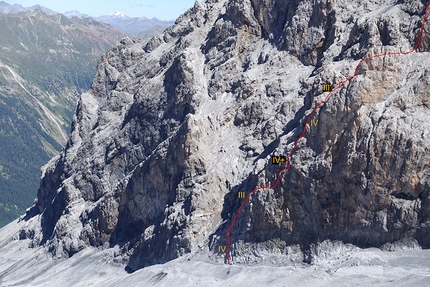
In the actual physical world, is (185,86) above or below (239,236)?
above

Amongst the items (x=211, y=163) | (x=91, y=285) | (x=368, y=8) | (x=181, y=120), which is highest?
(x=368, y=8)

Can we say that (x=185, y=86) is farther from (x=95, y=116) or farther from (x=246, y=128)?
(x=95, y=116)

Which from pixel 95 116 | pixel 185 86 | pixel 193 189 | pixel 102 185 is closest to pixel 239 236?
pixel 193 189

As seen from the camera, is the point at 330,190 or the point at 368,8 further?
the point at 368,8

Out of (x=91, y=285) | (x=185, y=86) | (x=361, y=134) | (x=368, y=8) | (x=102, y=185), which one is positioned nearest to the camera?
(x=361, y=134)

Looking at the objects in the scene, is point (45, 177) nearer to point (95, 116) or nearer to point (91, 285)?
point (95, 116)

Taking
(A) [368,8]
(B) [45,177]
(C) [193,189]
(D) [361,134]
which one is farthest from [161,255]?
(B) [45,177]

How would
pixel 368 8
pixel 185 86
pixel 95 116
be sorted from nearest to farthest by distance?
pixel 368 8 → pixel 185 86 → pixel 95 116
